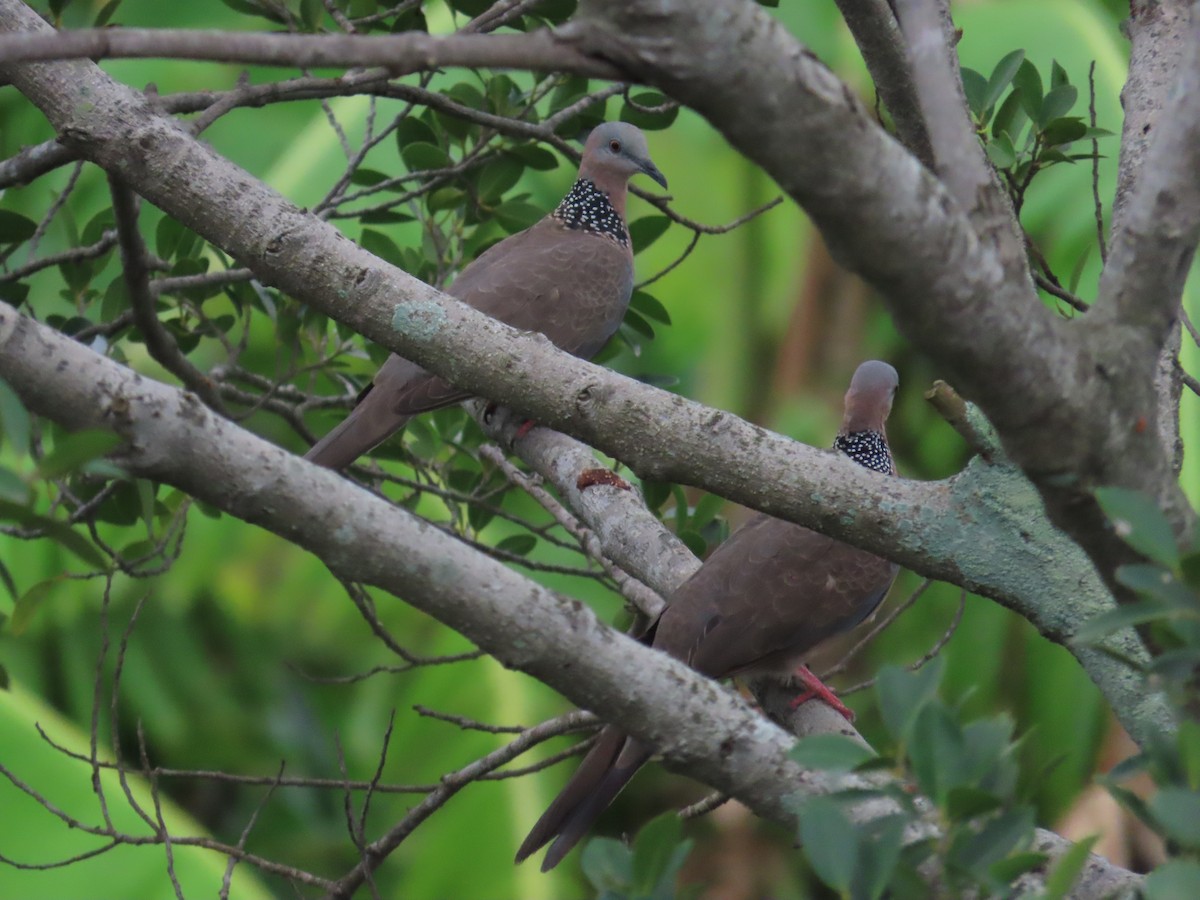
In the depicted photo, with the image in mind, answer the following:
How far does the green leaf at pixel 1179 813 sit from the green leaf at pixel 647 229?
106 inches

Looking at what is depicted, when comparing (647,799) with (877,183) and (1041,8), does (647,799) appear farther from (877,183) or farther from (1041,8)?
(877,183)

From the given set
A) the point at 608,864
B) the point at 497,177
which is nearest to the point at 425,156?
the point at 497,177

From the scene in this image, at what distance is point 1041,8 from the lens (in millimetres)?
5770

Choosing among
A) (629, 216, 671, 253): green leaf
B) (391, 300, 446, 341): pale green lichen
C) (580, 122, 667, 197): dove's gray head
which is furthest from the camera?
(580, 122, 667, 197): dove's gray head

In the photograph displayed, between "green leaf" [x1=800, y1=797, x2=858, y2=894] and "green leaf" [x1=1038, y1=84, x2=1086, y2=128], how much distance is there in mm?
1804

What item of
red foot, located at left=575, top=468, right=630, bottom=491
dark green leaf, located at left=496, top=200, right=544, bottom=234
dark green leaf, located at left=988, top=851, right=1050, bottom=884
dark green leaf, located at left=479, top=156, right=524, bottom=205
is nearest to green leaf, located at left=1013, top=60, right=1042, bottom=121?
red foot, located at left=575, top=468, right=630, bottom=491

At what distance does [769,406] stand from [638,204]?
62.8 inches

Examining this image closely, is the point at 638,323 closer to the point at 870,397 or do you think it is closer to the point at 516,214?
the point at 516,214

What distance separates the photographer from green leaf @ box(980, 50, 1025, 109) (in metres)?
2.51

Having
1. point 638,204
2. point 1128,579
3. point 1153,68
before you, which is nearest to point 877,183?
point 1128,579

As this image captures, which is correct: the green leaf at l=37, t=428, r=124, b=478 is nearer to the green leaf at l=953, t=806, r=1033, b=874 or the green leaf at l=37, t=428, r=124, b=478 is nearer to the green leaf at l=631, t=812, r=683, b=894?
the green leaf at l=631, t=812, r=683, b=894

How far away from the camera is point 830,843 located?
45.9 inches

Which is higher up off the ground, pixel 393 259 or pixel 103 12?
pixel 103 12

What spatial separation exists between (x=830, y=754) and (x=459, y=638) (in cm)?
462
